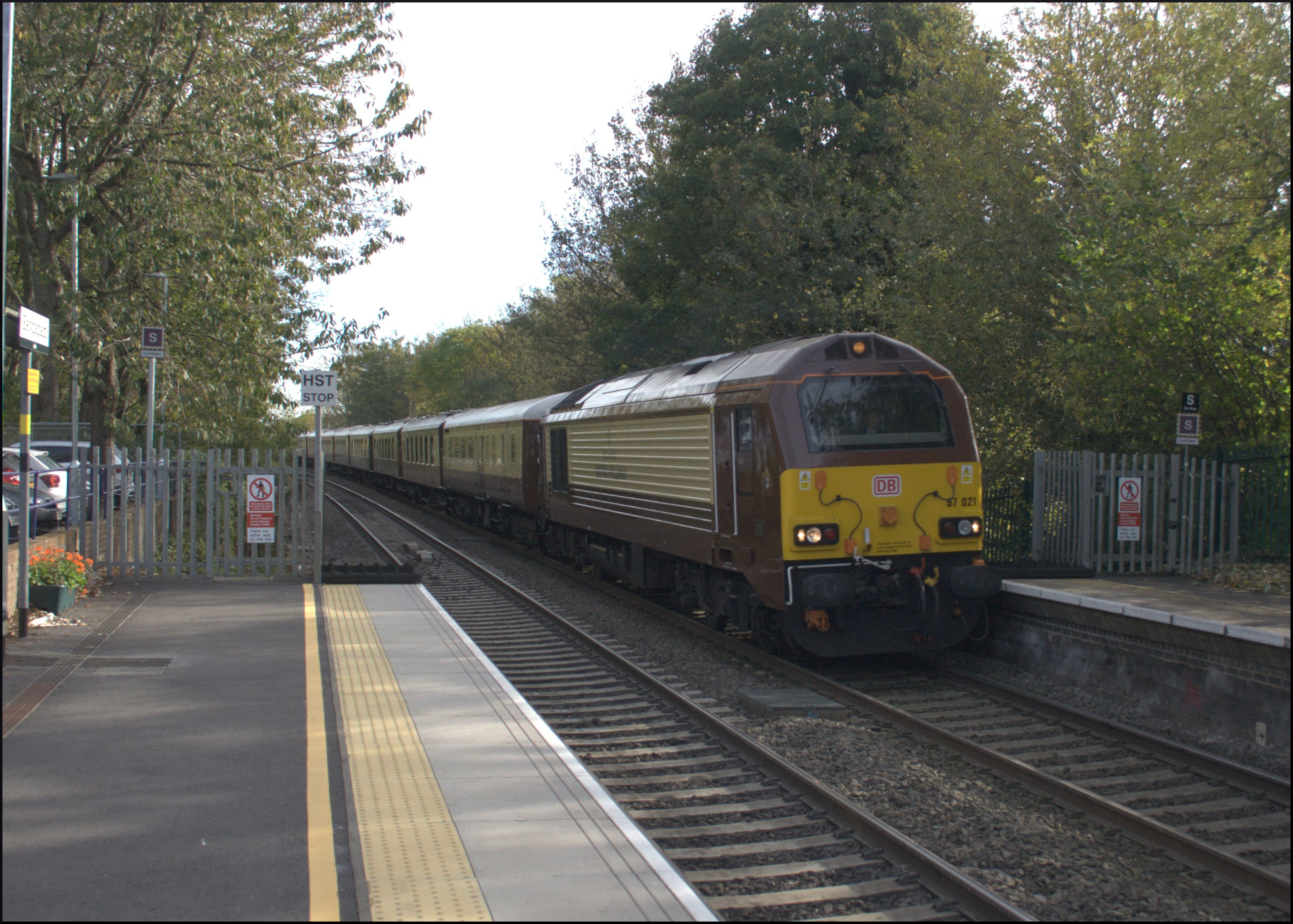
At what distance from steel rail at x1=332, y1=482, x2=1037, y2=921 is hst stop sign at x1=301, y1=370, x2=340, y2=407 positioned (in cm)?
519

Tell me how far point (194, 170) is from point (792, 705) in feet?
39.4

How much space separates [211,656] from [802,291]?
711 inches

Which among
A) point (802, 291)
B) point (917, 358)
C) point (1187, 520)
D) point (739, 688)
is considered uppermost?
point (802, 291)

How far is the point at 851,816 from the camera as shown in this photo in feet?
19.5

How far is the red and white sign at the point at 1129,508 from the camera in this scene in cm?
1205

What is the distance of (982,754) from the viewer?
7.06m

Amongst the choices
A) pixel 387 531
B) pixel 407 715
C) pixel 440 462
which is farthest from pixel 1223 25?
pixel 440 462

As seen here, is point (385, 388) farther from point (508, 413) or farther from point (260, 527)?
point (260, 527)

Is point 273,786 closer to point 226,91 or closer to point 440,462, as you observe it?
point 226,91

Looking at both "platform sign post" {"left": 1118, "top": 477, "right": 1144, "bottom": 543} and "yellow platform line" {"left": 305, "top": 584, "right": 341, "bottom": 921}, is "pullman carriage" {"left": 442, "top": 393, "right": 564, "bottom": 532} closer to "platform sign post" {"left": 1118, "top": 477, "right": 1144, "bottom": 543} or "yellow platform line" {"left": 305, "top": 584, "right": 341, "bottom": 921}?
"platform sign post" {"left": 1118, "top": 477, "right": 1144, "bottom": 543}

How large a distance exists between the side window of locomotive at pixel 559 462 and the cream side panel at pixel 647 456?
285mm

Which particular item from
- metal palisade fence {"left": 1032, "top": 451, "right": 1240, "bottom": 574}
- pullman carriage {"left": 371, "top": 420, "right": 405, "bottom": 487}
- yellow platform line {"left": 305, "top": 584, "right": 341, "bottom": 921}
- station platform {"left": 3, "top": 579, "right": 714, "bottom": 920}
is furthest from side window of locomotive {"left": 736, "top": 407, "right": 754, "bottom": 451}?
pullman carriage {"left": 371, "top": 420, "right": 405, "bottom": 487}

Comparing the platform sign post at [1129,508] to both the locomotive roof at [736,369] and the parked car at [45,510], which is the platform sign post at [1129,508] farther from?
the parked car at [45,510]

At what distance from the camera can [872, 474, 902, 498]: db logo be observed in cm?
949
